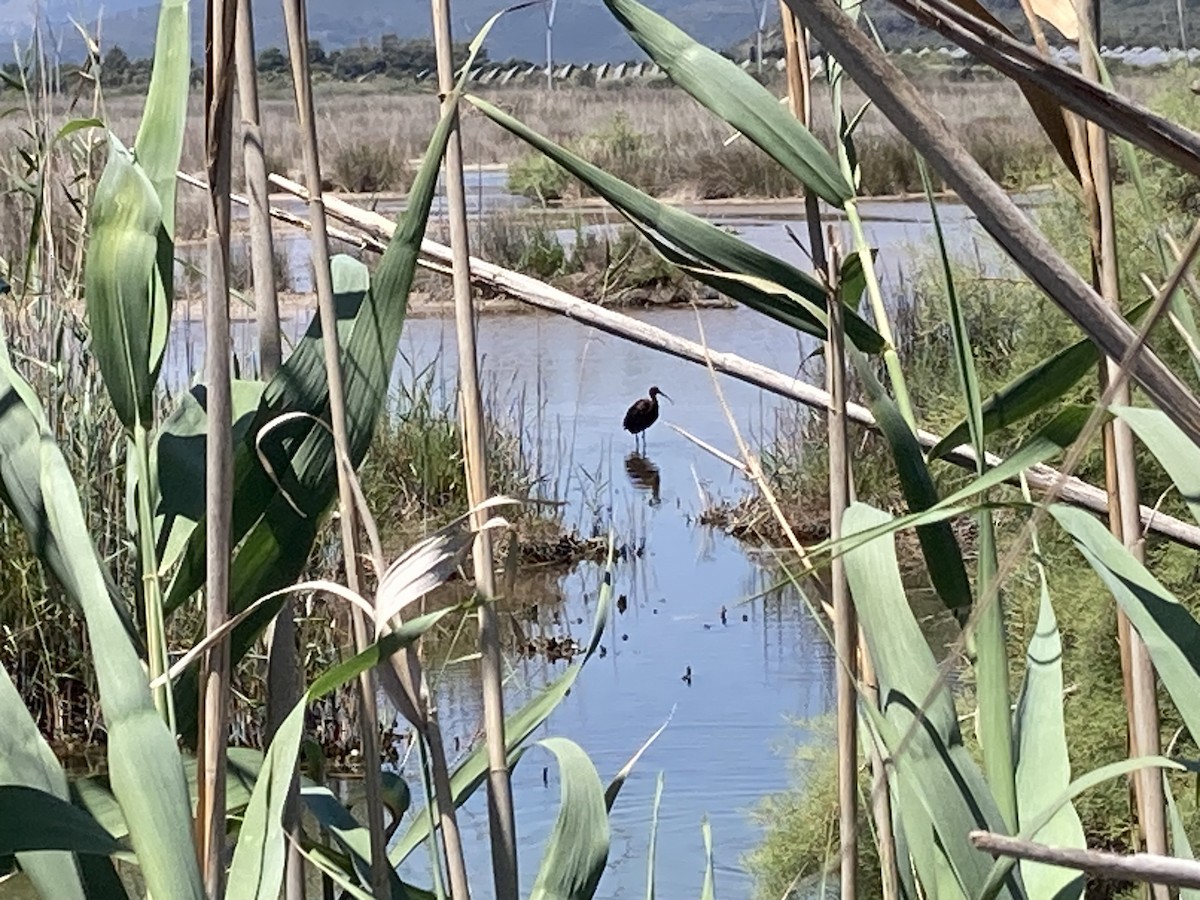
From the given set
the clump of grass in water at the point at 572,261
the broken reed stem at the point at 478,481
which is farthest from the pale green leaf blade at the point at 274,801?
the clump of grass in water at the point at 572,261

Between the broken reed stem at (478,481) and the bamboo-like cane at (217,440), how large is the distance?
0.37 ft

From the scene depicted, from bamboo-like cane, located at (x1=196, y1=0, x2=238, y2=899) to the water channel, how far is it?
0.66m

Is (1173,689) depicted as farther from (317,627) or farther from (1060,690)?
(317,627)

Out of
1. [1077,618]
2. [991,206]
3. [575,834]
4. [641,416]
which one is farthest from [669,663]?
[991,206]

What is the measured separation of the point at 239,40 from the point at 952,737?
0.44 metres

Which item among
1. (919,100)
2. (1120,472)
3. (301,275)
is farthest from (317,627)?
(301,275)

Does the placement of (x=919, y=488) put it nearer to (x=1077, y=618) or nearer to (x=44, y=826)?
(x=44, y=826)

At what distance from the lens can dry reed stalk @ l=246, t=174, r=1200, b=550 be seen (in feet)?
2.73

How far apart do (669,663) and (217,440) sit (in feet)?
13.7

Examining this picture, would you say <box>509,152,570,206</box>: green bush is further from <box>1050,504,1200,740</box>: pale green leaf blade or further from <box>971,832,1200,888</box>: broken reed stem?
<box>971,832,1200,888</box>: broken reed stem

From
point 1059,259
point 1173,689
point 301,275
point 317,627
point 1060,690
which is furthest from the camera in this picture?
point 301,275

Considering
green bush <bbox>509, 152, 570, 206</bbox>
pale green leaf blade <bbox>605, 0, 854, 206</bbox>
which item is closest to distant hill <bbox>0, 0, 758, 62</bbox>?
pale green leaf blade <bbox>605, 0, 854, 206</bbox>

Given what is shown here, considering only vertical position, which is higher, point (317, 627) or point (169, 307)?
point (169, 307)

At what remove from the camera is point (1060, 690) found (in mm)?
749
